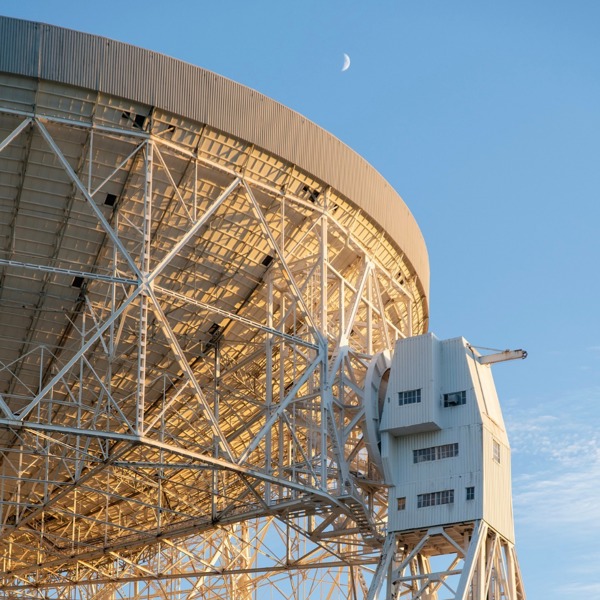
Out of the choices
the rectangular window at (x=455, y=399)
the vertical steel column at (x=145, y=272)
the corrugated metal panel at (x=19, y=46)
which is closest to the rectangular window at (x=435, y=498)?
the rectangular window at (x=455, y=399)

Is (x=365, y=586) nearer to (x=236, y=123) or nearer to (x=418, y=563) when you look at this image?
(x=418, y=563)

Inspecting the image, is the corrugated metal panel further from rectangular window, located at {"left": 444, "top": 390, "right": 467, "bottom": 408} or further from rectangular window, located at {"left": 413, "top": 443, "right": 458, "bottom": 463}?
rectangular window, located at {"left": 413, "top": 443, "right": 458, "bottom": 463}

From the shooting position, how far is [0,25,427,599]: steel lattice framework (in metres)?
37.8

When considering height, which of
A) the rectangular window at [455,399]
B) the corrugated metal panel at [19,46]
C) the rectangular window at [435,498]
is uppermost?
the corrugated metal panel at [19,46]

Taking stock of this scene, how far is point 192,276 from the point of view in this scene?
42625 mm

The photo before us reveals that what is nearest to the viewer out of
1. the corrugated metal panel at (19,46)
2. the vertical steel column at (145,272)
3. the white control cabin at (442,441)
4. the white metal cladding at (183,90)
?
the vertical steel column at (145,272)

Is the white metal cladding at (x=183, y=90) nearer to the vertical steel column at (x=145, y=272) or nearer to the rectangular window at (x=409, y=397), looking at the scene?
the vertical steel column at (x=145, y=272)

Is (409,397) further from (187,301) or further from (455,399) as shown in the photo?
(187,301)

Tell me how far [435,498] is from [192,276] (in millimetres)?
10315

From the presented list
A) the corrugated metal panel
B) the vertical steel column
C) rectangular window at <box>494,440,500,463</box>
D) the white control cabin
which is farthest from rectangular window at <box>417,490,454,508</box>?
the corrugated metal panel

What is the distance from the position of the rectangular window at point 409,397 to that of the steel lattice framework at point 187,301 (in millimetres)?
1327

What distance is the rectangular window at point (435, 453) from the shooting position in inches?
1625

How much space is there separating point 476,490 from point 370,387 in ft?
16.0

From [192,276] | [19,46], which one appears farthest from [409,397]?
[19,46]
